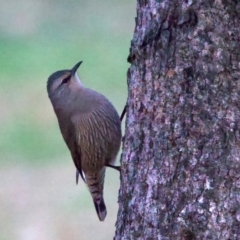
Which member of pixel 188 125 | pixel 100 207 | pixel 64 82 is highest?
pixel 188 125

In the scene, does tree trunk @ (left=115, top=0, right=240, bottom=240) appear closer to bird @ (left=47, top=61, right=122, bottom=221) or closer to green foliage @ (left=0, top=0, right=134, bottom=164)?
bird @ (left=47, top=61, right=122, bottom=221)

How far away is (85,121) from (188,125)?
201 centimetres

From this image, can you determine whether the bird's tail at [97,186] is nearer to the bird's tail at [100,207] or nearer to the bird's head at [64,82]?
the bird's tail at [100,207]

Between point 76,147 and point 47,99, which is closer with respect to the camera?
point 76,147

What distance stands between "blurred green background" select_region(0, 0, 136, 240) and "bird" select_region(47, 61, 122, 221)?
8.08ft

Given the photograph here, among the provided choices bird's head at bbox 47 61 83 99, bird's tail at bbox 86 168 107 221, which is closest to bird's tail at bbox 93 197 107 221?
bird's tail at bbox 86 168 107 221

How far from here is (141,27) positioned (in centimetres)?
381

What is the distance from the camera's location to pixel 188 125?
3568 mm

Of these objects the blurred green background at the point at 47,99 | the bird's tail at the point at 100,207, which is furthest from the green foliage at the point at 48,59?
the bird's tail at the point at 100,207

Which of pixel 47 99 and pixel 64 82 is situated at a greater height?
pixel 64 82

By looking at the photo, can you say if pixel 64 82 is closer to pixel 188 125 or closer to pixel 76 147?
pixel 76 147

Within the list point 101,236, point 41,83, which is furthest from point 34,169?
point 41,83

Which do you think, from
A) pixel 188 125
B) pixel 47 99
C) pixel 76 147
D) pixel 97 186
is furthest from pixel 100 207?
pixel 47 99

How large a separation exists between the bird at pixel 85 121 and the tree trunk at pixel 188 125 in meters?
1.69
